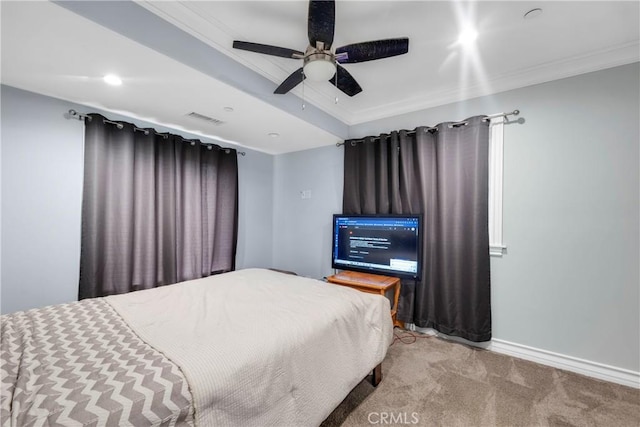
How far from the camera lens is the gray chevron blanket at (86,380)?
2.44 ft

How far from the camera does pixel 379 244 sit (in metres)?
2.79

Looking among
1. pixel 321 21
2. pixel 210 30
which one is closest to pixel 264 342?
pixel 321 21

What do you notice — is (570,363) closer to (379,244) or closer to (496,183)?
(496,183)

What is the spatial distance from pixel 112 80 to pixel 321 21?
162 cm

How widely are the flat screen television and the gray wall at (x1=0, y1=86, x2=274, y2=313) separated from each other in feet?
8.26

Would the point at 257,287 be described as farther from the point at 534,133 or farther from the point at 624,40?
the point at 624,40

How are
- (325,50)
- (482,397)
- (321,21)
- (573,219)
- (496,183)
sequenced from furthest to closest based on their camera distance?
(496,183) < (573,219) < (482,397) < (325,50) < (321,21)

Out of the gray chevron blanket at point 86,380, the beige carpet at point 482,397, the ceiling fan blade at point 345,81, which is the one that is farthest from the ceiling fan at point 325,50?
the beige carpet at point 482,397

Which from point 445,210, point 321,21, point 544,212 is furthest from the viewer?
point 445,210

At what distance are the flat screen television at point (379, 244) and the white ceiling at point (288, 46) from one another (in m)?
1.28

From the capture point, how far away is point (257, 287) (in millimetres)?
2070

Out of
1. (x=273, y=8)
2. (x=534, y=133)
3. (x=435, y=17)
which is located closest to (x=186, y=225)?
(x=273, y=8)

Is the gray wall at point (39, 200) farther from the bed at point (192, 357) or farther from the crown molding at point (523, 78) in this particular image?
the crown molding at point (523, 78)

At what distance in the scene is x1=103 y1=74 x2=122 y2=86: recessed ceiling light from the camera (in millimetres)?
1867
